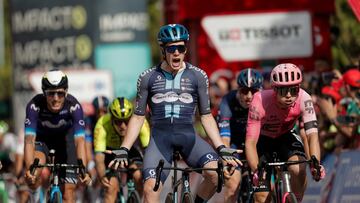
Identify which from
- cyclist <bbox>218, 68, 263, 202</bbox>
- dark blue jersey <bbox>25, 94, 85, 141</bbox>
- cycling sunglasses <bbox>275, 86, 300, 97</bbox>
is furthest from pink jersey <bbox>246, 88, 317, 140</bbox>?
dark blue jersey <bbox>25, 94, 85, 141</bbox>

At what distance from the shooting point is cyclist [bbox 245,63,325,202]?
46.8 ft

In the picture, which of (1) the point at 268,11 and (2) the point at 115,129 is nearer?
(2) the point at 115,129

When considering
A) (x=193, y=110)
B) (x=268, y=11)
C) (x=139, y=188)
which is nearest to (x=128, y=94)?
(x=268, y=11)

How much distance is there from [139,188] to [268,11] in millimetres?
9523

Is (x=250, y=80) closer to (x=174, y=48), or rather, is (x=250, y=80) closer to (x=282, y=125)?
(x=282, y=125)

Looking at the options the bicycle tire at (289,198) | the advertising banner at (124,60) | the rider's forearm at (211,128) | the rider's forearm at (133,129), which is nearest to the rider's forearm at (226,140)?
the rider's forearm at (211,128)

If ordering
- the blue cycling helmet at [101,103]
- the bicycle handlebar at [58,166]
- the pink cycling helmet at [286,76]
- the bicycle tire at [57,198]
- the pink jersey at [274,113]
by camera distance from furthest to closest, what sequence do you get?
the blue cycling helmet at [101,103], the bicycle tire at [57,198], the bicycle handlebar at [58,166], the pink jersey at [274,113], the pink cycling helmet at [286,76]

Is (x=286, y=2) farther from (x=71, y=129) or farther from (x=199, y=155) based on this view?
(x=199, y=155)

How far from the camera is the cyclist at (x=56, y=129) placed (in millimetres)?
16359

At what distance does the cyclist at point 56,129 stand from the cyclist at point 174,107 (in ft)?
5.39

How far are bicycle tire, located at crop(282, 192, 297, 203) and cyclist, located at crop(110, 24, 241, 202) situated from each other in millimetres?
959

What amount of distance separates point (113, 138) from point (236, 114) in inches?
80.7

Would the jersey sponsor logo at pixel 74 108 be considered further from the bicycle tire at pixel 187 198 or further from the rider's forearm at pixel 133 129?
the bicycle tire at pixel 187 198

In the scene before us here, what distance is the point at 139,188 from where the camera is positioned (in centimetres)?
1873
